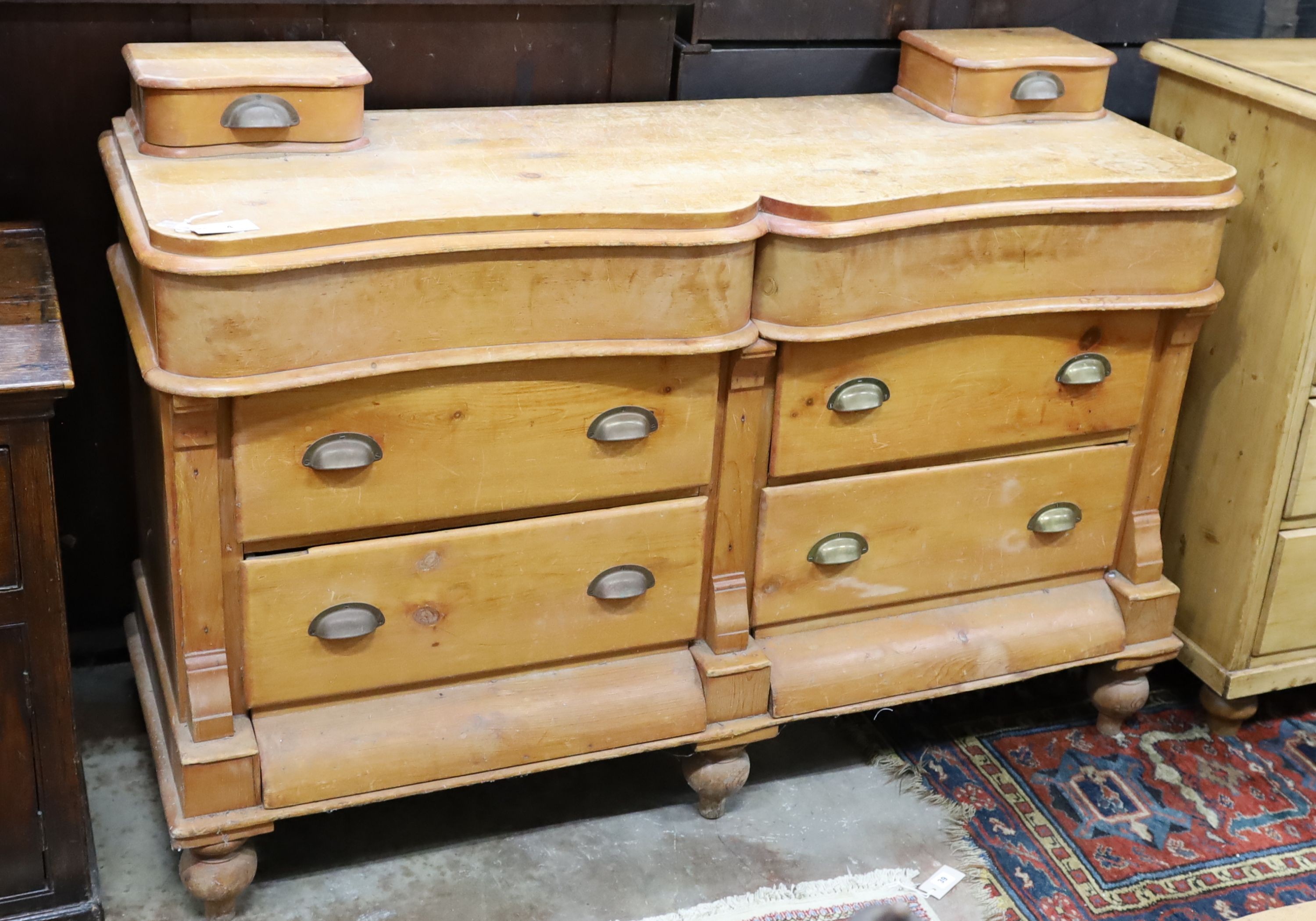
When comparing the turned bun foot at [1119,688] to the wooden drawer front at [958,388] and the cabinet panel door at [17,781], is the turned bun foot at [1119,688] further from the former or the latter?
the cabinet panel door at [17,781]

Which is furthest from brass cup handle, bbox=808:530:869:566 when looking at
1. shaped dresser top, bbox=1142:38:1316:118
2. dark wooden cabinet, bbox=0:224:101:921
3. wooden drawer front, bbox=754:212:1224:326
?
dark wooden cabinet, bbox=0:224:101:921

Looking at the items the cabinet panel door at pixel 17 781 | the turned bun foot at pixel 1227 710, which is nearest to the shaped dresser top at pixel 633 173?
the cabinet panel door at pixel 17 781

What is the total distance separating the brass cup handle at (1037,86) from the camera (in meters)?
2.35

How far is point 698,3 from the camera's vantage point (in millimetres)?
2367

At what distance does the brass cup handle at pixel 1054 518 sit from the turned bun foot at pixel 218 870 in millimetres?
1300

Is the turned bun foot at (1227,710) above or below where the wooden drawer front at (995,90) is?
below

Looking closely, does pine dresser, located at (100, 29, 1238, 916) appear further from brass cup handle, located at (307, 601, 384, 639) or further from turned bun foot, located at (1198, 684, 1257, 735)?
turned bun foot, located at (1198, 684, 1257, 735)

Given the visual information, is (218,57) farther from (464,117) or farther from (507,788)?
(507,788)

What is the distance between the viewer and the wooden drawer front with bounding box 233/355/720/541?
71.6 inches

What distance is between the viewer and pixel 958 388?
2166 mm

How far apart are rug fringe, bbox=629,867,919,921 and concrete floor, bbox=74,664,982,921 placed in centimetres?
2

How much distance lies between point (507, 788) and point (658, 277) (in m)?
0.96

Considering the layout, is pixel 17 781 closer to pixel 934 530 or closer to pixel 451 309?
pixel 451 309

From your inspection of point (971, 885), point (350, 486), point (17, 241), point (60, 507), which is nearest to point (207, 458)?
point (350, 486)
